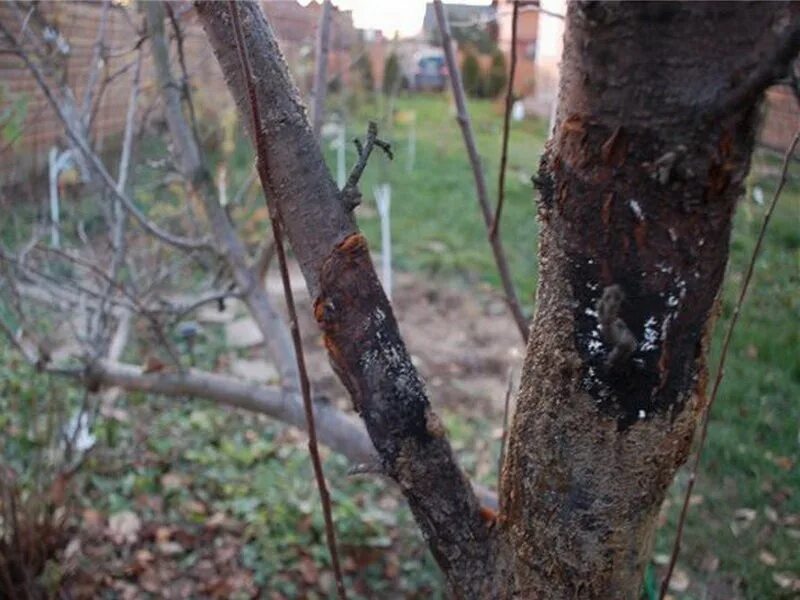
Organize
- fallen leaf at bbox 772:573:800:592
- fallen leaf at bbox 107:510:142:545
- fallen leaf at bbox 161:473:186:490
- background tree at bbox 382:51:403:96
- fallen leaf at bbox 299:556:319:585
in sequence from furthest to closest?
background tree at bbox 382:51:403:96 → fallen leaf at bbox 161:473:186:490 → fallen leaf at bbox 107:510:142:545 → fallen leaf at bbox 299:556:319:585 → fallen leaf at bbox 772:573:800:592

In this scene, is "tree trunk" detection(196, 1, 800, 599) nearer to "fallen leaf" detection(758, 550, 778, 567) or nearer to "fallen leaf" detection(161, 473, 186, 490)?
"fallen leaf" detection(758, 550, 778, 567)

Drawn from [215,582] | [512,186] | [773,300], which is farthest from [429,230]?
[215,582]

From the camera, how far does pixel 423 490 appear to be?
2.70ft

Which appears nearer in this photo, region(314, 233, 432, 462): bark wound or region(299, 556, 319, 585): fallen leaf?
region(314, 233, 432, 462): bark wound

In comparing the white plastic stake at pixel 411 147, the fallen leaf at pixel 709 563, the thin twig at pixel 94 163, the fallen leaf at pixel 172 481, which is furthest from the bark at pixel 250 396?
the white plastic stake at pixel 411 147

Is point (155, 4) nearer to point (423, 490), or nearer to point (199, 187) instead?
point (199, 187)

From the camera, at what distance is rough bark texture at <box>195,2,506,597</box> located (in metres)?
0.80

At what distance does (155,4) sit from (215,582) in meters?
1.85

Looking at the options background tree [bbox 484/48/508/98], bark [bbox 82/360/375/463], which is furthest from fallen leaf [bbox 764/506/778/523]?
background tree [bbox 484/48/508/98]

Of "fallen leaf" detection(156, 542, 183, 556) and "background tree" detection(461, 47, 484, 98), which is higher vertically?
"background tree" detection(461, 47, 484, 98)

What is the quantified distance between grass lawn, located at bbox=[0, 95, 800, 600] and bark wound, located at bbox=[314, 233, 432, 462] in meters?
1.58

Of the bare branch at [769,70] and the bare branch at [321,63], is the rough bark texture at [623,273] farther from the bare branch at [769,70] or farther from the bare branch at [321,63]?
the bare branch at [321,63]

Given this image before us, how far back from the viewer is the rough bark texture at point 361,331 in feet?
2.64

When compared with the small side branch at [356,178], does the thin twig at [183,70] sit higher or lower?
higher
